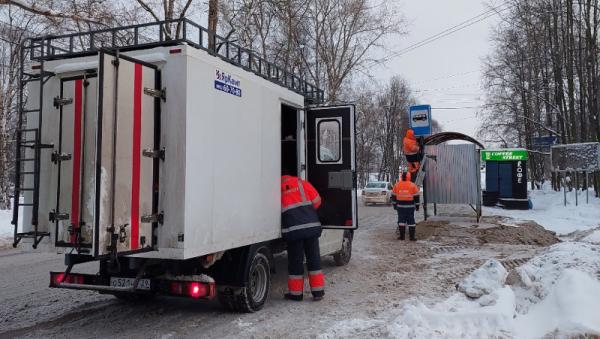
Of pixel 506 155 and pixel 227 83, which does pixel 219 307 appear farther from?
pixel 506 155

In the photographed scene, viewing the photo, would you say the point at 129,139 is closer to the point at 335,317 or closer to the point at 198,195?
the point at 198,195

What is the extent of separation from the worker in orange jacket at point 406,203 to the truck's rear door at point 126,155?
8921mm

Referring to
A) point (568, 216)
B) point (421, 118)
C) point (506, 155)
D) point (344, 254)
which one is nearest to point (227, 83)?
point (344, 254)

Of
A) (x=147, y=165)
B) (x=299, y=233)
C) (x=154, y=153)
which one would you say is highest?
(x=154, y=153)

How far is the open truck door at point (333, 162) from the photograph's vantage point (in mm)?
7195

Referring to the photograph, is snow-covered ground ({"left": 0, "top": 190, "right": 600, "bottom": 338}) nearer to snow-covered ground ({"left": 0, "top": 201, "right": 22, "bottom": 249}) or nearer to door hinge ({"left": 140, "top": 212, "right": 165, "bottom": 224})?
door hinge ({"left": 140, "top": 212, "right": 165, "bottom": 224})

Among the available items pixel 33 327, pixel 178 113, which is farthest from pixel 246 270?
pixel 33 327

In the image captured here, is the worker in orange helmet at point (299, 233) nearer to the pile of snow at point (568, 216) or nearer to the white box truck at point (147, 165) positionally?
the white box truck at point (147, 165)

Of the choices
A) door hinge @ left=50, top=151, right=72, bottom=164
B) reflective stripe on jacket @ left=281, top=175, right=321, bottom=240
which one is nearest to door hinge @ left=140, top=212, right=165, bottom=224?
door hinge @ left=50, top=151, right=72, bottom=164

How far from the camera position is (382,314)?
5.74 meters

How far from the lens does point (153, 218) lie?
4711 mm

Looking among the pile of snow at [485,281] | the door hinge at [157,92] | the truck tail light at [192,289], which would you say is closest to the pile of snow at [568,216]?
the pile of snow at [485,281]

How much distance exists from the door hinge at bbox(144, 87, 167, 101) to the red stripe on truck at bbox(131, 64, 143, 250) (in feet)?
0.23

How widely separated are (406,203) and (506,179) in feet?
44.1
